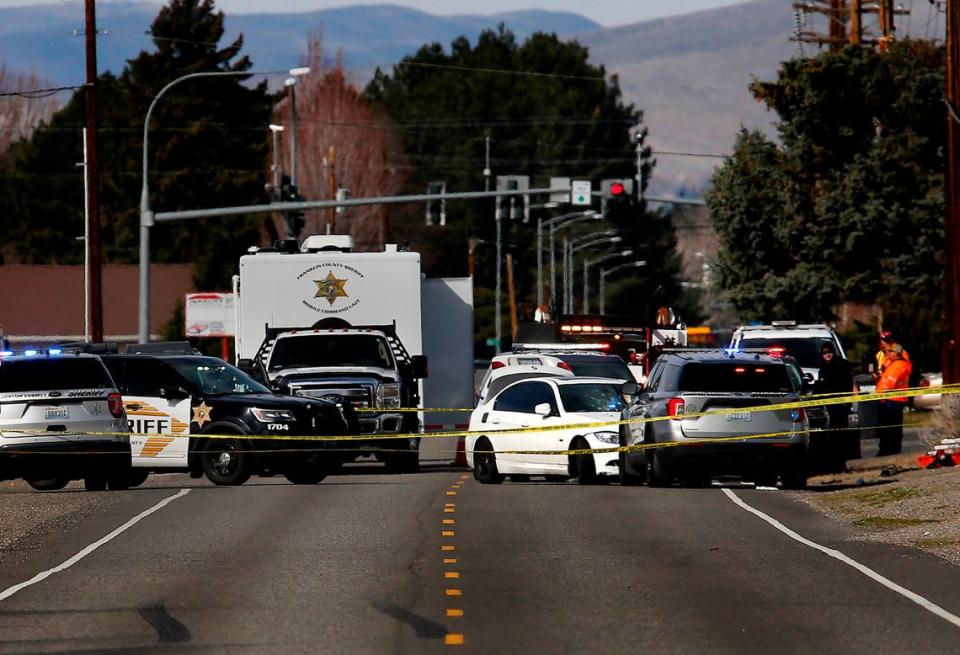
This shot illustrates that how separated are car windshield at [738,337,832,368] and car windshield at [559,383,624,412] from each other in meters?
9.38

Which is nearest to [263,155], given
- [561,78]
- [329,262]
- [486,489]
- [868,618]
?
[561,78]

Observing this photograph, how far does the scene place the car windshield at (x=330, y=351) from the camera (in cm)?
3142

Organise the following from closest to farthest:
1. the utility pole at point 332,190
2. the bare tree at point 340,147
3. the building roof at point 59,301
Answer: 1. the utility pole at point 332,190
2. the building roof at point 59,301
3. the bare tree at point 340,147

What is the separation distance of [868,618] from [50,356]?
14.2 m

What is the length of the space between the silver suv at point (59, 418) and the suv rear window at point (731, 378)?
708cm

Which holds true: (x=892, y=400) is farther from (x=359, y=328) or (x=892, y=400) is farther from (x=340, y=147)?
(x=340, y=147)

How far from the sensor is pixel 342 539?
1942cm

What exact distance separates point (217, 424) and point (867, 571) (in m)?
12.1

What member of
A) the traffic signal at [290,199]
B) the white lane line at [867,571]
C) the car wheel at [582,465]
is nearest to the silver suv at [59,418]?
the car wheel at [582,465]

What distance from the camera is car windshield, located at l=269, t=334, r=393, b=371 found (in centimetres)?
3142

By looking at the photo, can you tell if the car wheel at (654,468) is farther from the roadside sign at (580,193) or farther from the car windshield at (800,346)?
the roadside sign at (580,193)

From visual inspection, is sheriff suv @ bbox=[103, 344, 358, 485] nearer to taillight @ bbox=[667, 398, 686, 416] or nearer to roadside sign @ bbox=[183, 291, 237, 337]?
taillight @ bbox=[667, 398, 686, 416]

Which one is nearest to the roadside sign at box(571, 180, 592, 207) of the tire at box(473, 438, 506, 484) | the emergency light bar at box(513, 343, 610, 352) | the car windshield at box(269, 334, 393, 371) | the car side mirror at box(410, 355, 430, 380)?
the emergency light bar at box(513, 343, 610, 352)

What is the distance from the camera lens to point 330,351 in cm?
3155
